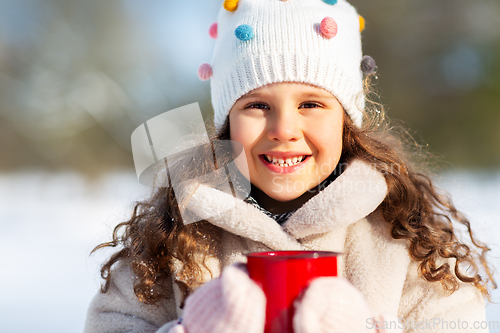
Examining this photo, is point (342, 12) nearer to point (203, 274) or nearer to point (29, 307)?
point (203, 274)

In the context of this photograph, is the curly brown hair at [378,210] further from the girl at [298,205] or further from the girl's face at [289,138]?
the girl's face at [289,138]

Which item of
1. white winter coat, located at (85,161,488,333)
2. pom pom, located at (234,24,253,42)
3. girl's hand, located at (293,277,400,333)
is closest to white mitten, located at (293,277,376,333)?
girl's hand, located at (293,277,400,333)

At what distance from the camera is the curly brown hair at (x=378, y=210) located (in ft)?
3.00

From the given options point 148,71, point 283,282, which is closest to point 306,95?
point 283,282

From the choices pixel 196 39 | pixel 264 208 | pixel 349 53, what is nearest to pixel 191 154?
pixel 264 208

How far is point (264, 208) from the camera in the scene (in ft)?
3.47

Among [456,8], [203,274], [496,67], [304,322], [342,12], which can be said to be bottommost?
[496,67]

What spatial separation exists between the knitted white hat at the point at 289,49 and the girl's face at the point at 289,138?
3 cm

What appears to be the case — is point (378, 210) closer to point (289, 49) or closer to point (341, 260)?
point (341, 260)

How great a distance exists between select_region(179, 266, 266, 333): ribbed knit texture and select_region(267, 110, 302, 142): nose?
1.50 ft

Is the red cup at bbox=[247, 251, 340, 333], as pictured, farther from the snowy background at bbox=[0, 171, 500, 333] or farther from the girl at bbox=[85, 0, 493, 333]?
the snowy background at bbox=[0, 171, 500, 333]

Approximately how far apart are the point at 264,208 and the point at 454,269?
479 mm

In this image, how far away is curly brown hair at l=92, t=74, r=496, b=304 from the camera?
915 mm

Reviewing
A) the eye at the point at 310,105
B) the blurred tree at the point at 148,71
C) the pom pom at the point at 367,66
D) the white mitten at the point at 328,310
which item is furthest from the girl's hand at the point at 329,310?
the blurred tree at the point at 148,71
